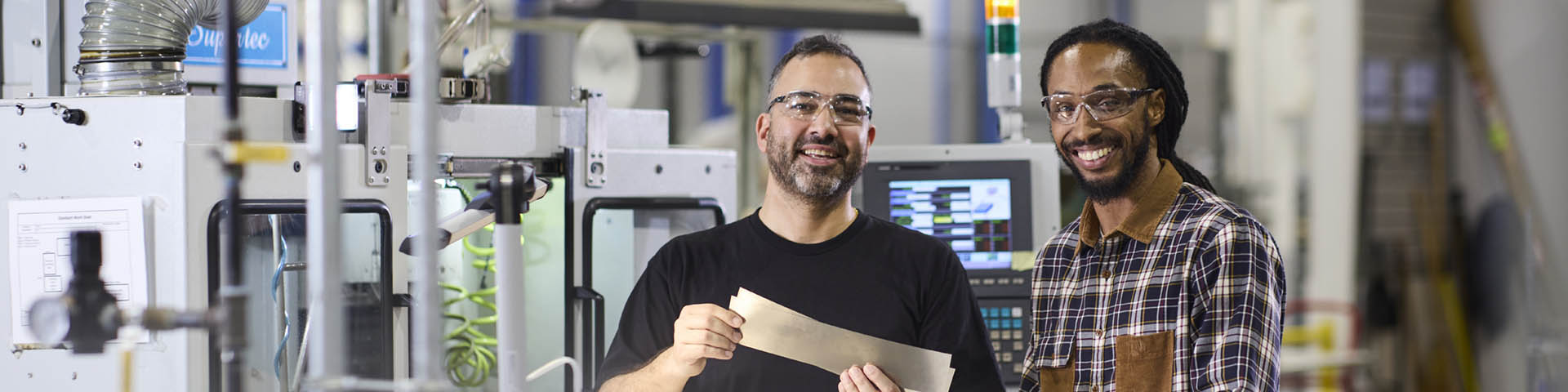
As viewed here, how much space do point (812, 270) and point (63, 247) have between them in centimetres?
141

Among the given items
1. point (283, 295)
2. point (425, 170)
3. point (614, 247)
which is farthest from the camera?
point (614, 247)

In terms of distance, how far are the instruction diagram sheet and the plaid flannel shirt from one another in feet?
5.29

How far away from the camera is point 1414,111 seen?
226 inches

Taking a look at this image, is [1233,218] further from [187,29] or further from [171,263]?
[187,29]

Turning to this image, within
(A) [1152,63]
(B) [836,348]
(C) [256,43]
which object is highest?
(C) [256,43]

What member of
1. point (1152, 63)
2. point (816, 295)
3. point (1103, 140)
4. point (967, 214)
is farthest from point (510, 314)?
point (967, 214)

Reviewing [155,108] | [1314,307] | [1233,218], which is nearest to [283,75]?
[155,108]

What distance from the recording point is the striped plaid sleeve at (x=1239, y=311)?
1702 millimetres

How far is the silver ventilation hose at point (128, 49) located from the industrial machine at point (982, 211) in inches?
59.8

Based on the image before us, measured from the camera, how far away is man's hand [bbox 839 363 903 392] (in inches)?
75.0

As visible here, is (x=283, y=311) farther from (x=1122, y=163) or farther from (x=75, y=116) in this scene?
(x=1122, y=163)

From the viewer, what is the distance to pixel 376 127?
2.53 meters

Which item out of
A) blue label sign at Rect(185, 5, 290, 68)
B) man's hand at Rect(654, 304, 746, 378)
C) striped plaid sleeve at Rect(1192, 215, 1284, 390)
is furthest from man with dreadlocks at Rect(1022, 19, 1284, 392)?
blue label sign at Rect(185, 5, 290, 68)

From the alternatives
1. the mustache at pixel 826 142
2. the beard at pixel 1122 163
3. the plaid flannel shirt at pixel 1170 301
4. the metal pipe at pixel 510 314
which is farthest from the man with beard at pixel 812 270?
the metal pipe at pixel 510 314
